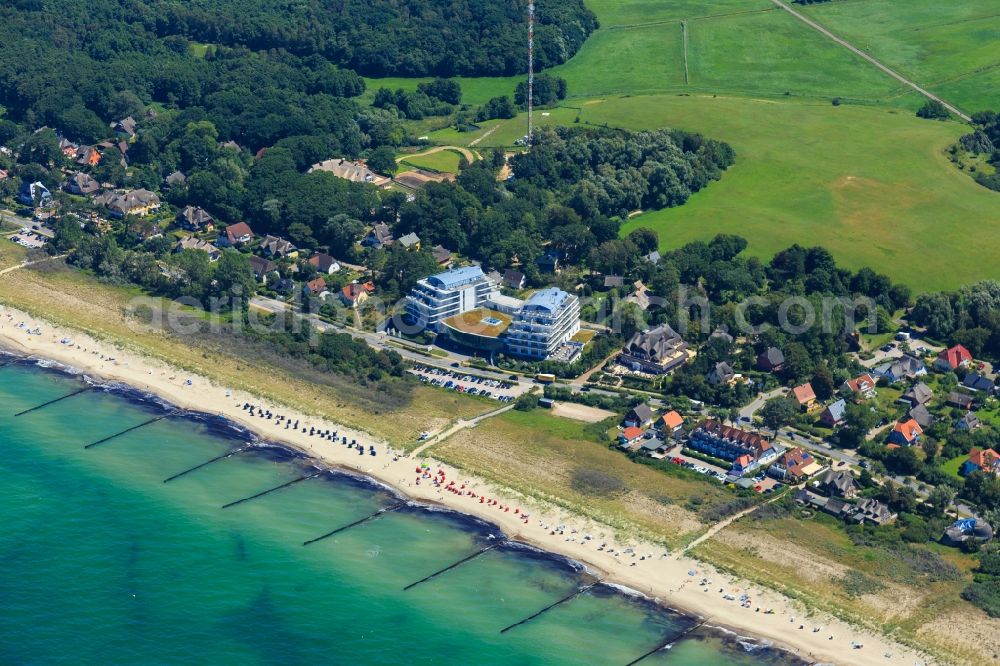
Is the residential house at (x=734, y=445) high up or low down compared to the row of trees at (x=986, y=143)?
down

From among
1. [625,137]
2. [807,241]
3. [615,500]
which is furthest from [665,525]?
[625,137]

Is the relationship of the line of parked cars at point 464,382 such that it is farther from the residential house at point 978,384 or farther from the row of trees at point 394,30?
the row of trees at point 394,30

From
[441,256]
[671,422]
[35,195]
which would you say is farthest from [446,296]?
[35,195]

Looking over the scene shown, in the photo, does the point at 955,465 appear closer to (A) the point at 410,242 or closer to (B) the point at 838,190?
(B) the point at 838,190

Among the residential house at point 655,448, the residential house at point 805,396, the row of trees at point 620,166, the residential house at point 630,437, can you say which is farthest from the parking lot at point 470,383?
the row of trees at point 620,166

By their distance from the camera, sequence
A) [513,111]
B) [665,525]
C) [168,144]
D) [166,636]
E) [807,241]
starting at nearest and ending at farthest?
[166,636] → [665,525] → [807,241] → [168,144] → [513,111]

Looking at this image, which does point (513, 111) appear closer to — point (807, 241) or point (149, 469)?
point (807, 241)
